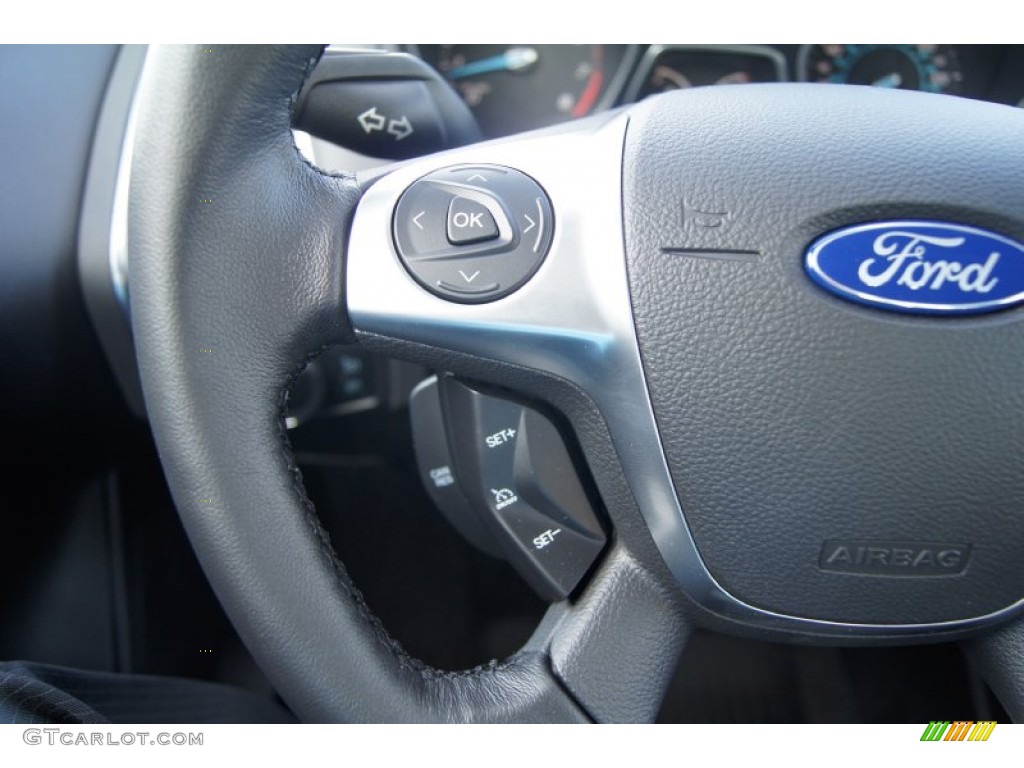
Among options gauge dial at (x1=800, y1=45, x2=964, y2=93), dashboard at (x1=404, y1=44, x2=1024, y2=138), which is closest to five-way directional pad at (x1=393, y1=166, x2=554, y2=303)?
dashboard at (x1=404, y1=44, x2=1024, y2=138)

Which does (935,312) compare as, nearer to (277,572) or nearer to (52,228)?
(277,572)

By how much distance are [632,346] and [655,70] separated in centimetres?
82

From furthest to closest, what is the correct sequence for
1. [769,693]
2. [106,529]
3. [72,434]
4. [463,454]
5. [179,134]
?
[769,693] < [106,529] < [72,434] < [463,454] < [179,134]

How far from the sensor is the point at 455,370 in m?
0.61

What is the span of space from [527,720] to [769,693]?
0.73 meters

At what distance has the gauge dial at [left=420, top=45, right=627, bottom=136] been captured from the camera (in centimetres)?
125

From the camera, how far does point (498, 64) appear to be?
126 cm

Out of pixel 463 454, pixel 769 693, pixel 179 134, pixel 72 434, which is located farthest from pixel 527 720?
pixel 769 693

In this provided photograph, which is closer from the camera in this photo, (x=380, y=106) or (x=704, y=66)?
(x=380, y=106)
